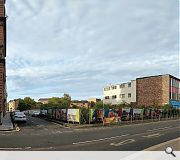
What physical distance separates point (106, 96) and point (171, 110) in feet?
174

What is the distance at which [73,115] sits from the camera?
4338 cm

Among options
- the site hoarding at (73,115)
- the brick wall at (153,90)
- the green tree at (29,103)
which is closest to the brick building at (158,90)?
the brick wall at (153,90)

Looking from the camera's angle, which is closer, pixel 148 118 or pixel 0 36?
pixel 0 36

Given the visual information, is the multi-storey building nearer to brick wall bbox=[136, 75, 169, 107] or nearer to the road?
brick wall bbox=[136, 75, 169, 107]

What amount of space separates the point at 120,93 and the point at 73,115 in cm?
6808

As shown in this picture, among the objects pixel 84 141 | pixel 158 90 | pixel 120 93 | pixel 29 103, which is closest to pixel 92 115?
pixel 84 141

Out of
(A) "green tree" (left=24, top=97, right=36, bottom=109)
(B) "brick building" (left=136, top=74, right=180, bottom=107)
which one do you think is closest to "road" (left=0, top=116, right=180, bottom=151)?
(B) "brick building" (left=136, top=74, right=180, bottom=107)

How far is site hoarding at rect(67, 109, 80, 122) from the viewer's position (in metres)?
42.0

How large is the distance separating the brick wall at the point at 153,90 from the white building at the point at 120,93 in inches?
145
